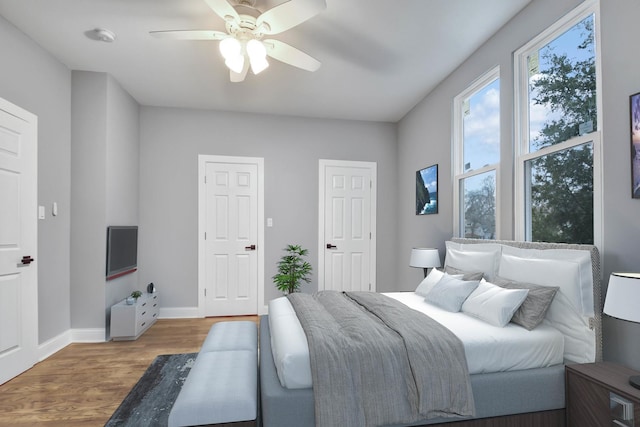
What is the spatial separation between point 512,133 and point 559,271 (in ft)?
4.08

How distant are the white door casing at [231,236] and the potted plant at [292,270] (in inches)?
13.9

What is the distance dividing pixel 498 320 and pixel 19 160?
3.91 m

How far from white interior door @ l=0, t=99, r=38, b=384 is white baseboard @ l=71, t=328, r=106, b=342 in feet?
1.91

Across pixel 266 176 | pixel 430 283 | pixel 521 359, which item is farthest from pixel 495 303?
pixel 266 176

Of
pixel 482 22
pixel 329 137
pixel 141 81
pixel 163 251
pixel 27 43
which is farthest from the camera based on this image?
pixel 329 137

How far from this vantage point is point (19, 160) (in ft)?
9.27

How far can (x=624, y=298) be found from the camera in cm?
146

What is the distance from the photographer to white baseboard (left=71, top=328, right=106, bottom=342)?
142 inches

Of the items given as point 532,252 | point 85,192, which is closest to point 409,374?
point 532,252

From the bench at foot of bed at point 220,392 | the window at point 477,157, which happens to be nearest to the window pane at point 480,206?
the window at point 477,157

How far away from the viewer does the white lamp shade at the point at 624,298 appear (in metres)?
1.41

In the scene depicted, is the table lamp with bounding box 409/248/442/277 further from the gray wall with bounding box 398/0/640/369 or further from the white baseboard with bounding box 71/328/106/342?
the white baseboard with bounding box 71/328/106/342

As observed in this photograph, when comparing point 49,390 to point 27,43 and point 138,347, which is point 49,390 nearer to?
point 138,347

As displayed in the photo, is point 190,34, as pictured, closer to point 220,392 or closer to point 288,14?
point 288,14
